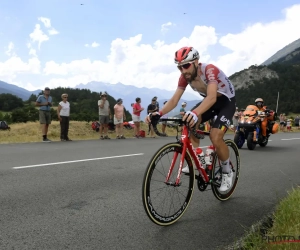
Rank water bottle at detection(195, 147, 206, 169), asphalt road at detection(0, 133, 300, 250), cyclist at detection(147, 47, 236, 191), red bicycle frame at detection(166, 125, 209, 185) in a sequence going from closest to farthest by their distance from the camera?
asphalt road at detection(0, 133, 300, 250), red bicycle frame at detection(166, 125, 209, 185), cyclist at detection(147, 47, 236, 191), water bottle at detection(195, 147, 206, 169)

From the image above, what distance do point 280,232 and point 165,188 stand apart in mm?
1271

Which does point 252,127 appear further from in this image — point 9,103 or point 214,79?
point 9,103

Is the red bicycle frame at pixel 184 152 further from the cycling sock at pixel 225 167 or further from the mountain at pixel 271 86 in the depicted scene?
the mountain at pixel 271 86

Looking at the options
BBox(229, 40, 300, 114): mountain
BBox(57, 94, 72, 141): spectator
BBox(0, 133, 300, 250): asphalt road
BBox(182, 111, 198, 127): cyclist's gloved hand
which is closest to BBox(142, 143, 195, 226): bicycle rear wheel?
BBox(0, 133, 300, 250): asphalt road

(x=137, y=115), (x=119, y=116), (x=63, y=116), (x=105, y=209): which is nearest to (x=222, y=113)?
(x=105, y=209)

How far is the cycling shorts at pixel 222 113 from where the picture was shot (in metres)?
4.05

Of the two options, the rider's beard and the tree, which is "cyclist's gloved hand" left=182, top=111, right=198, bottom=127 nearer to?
the rider's beard

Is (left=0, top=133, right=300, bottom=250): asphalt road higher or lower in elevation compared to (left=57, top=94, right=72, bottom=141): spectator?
lower

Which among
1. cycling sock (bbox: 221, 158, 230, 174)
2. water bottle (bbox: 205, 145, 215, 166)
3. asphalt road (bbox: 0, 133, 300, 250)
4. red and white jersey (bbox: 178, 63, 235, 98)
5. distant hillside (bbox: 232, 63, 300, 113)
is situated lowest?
asphalt road (bbox: 0, 133, 300, 250)

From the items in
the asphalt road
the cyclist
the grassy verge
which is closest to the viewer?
the grassy verge

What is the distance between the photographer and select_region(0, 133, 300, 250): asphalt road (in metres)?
3.03

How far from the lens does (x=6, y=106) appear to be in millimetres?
79000

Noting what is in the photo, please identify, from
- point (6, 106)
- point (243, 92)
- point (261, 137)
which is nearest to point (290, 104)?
point (243, 92)

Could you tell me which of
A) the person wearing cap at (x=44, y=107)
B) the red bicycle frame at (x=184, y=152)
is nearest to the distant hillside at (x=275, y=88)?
the person wearing cap at (x=44, y=107)
